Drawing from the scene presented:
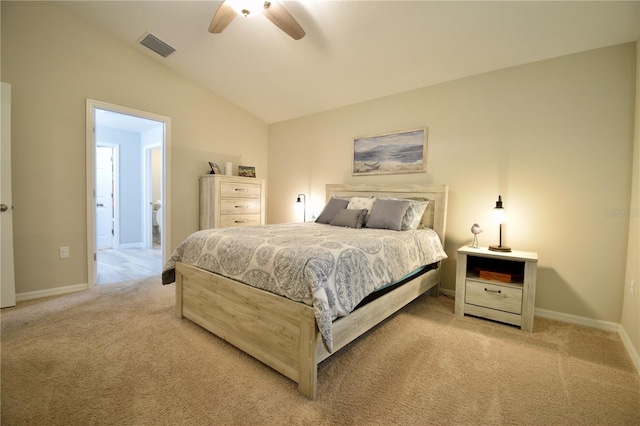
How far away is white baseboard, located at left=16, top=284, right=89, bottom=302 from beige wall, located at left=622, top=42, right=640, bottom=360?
4891mm

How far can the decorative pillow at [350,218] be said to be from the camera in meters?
3.06

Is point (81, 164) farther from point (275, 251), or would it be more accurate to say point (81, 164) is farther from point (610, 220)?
point (610, 220)

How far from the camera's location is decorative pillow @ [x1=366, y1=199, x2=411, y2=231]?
112 inches

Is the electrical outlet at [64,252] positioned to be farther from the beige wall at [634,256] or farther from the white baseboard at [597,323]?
the beige wall at [634,256]

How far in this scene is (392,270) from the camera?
7.18ft

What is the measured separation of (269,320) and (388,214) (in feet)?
5.48

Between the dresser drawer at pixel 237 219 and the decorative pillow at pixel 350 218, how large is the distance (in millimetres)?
1632

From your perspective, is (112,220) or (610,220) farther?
(112,220)

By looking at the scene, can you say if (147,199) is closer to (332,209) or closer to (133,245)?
(133,245)

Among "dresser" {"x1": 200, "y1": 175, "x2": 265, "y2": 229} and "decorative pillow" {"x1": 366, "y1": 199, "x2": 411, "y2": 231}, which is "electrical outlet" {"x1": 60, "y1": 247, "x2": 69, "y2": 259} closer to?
"dresser" {"x1": 200, "y1": 175, "x2": 265, "y2": 229}

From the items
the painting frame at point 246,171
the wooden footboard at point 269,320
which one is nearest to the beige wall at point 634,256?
the wooden footboard at point 269,320

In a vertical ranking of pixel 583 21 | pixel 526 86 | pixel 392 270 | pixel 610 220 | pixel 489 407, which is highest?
pixel 583 21

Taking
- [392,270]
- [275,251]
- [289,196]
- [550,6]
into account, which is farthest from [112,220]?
[550,6]

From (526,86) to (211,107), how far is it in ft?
12.7
